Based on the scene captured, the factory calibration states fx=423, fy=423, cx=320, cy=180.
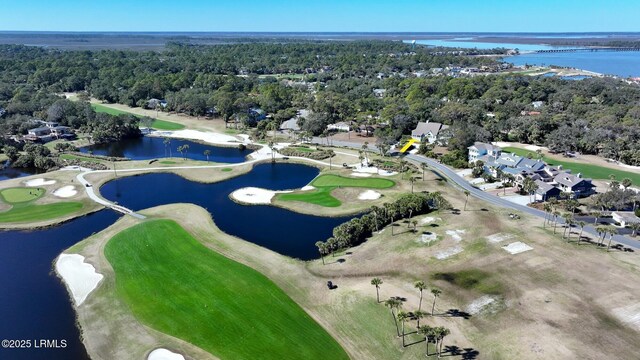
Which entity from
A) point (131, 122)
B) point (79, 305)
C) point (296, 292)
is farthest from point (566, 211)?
point (131, 122)

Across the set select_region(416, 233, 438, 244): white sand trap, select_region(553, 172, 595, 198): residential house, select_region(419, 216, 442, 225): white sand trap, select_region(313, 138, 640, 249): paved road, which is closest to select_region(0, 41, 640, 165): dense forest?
select_region(313, 138, 640, 249): paved road

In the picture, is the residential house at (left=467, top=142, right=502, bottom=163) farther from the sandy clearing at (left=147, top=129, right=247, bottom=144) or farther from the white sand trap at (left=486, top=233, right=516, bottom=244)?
the sandy clearing at (left=147, top=129, right=247, bottom=144)

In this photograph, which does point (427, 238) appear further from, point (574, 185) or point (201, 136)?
point (201, 136)

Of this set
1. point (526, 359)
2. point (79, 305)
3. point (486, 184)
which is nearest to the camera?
point (526, 359)

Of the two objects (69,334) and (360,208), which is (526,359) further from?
(69,334)

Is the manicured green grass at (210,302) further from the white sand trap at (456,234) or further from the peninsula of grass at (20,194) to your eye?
the peninsula of grass at (20,194)

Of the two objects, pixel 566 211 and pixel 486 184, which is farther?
pixel 486 184

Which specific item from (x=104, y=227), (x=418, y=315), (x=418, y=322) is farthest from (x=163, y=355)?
(x=104, y=227)
